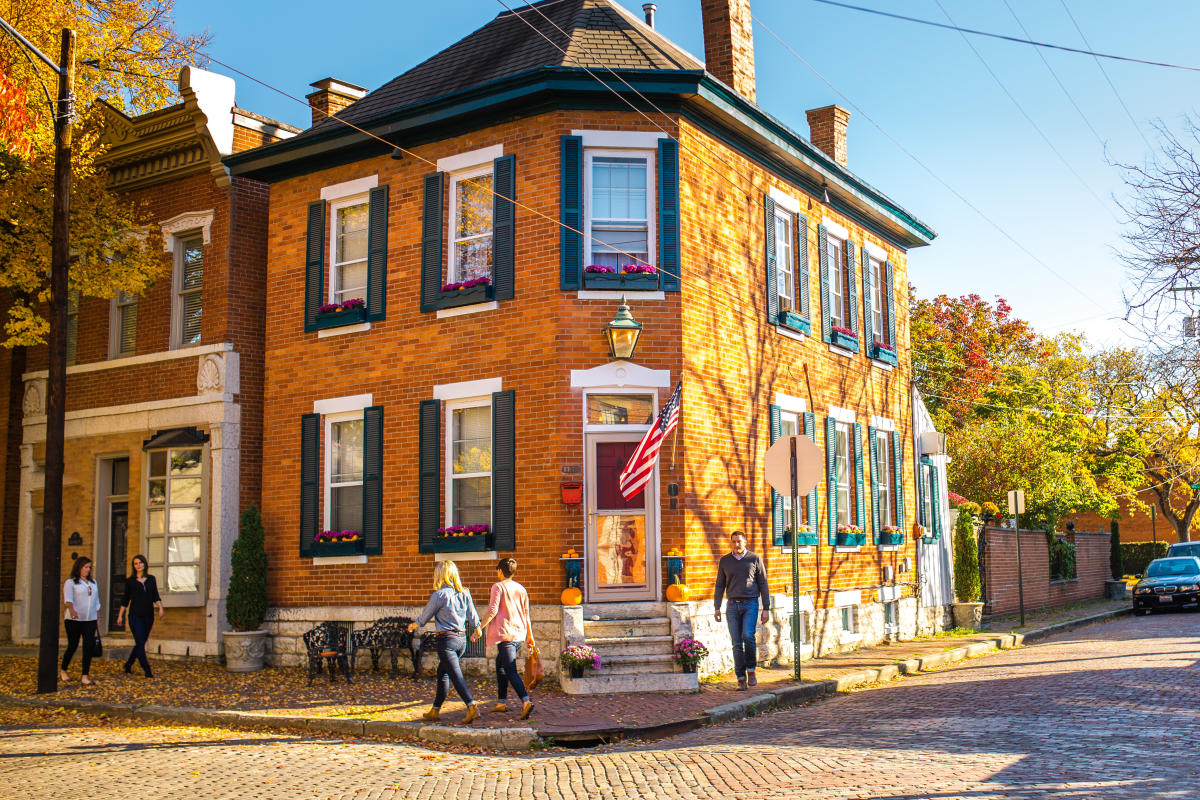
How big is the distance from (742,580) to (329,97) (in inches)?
451

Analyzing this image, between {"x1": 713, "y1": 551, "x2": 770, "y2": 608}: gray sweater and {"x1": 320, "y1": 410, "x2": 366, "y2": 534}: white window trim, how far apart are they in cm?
590

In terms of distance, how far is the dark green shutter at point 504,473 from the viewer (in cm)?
1486

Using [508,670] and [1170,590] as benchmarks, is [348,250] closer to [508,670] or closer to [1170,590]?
[508,670]

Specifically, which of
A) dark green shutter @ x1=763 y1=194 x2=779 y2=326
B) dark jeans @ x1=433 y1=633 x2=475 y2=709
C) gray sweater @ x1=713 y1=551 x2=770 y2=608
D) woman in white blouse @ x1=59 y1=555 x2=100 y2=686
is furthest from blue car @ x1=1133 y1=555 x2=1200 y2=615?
woman in white blouse @ x1=59 y1=555 x2=100 y2=686

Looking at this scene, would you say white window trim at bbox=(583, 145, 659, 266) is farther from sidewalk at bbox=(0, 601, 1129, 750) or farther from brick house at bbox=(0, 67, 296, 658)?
brick house at bbox=(0, 67, 296, 658)

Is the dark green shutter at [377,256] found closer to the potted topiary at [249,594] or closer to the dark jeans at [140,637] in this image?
the potted topiary at [249,594]

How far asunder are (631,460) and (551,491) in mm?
1225

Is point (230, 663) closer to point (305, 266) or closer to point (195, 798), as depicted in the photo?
point (305, 266)

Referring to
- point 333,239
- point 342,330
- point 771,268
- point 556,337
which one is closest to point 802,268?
point 771,268

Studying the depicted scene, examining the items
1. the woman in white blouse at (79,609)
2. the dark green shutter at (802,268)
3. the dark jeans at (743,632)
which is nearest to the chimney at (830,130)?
the dark green shutter at (802,268)

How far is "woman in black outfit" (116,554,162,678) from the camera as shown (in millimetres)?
16128

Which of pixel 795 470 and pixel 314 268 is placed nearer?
pixel 795 470

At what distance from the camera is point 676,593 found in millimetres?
14328

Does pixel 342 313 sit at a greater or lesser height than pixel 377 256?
lesser
